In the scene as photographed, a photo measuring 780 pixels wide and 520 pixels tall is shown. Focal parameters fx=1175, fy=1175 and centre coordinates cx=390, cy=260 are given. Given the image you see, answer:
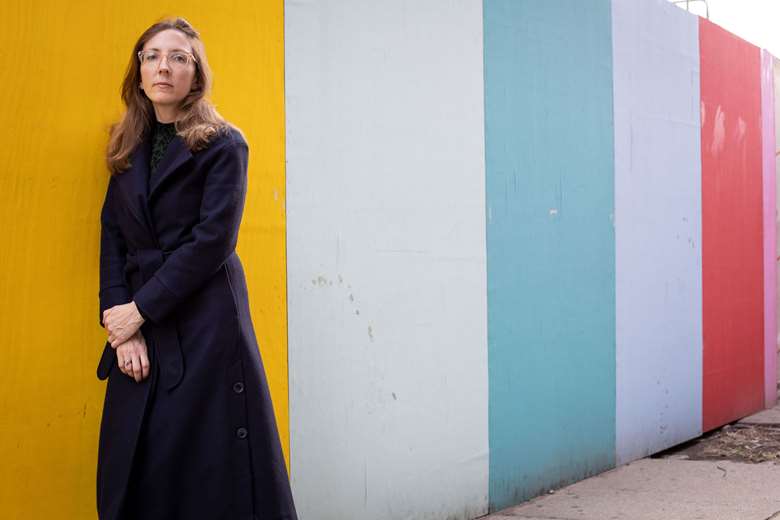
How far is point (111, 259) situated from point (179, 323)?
31 cm

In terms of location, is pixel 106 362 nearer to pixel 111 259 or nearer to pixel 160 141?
pixel 111 259

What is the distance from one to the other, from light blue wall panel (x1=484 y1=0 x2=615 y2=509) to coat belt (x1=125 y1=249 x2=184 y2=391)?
2.57 meters

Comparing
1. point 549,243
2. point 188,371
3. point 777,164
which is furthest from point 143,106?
point 777,164

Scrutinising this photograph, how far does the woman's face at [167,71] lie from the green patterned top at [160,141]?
1.2 inches

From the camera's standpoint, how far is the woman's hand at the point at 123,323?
10.7 feet

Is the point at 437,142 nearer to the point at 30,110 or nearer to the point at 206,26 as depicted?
the point at 206,26

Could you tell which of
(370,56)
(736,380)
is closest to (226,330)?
(370,56)

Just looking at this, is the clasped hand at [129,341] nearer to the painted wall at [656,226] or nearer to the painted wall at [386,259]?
the painted wall at [386,259]

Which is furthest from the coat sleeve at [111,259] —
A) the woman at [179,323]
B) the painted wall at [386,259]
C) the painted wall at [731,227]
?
the painted wall at [731,227]

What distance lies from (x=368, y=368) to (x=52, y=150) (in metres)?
1.78

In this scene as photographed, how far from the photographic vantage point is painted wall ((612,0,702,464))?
6.91 meters

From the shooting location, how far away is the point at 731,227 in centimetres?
845

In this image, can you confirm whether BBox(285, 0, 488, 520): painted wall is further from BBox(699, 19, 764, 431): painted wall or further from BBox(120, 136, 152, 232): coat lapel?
BBox(699, 19, 764, 431): painted wall

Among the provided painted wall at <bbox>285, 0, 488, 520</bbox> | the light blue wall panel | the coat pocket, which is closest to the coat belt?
the coat pocket
